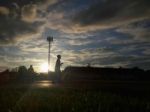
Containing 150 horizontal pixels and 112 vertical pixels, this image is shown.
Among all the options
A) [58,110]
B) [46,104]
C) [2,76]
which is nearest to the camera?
[58,110]

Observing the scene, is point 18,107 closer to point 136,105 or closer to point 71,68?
point 136,105

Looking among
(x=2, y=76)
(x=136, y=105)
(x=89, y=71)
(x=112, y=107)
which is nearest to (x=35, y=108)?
(x=112, y=107)

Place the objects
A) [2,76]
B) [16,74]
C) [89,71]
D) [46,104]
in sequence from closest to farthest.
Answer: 1. [46,104]
2. [2,76]
3. [16,74]
4. [89,71]

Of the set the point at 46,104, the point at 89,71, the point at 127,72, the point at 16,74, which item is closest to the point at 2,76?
the point at 16,74

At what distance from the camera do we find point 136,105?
39.4 ft

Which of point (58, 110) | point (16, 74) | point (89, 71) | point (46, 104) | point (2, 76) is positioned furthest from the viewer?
point (89, 71)

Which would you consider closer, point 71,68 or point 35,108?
point 35,108

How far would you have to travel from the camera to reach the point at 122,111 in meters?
10.8

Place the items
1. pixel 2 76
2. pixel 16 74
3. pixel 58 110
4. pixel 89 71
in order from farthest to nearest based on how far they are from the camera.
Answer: pixel 89 71 < pixel 16 74 < pixel 2 76 < pixel 58 110

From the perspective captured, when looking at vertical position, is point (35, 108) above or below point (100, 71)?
below

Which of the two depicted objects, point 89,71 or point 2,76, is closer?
point 2,76

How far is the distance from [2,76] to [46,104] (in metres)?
27.7

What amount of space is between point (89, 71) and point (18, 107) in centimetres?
5666

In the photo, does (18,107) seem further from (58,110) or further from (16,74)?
(16,74)
